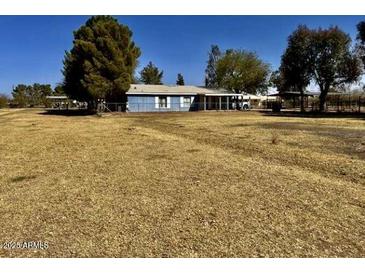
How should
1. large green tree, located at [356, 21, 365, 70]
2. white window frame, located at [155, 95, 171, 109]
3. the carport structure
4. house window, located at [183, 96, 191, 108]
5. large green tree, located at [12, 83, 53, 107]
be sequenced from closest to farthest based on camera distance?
large green tree, located at [356, 21, 365, 70], white window frame, located at [155, 95, 171, 109], house window, located at [183, 96, 191, 108], the carport structure, large green tree, located at [12, 83, 53, 107]

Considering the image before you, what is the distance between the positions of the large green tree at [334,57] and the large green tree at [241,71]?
75.5 feet

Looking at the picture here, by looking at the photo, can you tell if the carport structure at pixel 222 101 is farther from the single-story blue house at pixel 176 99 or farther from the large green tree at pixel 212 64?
the large green tree at pixel 212 64

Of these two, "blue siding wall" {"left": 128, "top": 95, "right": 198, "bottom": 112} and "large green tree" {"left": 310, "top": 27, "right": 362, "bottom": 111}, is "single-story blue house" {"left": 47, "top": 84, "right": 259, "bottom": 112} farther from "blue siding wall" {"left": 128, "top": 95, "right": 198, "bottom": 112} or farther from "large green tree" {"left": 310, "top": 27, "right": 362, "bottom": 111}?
"large green tree" {"left": 310, "top": 27, "right": 362, "bottom": 111}

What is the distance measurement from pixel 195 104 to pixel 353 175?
3880cm

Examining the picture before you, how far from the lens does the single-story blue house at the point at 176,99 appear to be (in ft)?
134

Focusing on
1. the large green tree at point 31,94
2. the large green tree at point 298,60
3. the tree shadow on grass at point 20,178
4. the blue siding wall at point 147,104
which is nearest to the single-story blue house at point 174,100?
the blue siding wall at point 147,104

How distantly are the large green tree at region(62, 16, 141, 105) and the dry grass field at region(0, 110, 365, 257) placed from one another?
28254mm

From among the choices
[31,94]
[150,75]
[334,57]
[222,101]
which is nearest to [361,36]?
[334,57]

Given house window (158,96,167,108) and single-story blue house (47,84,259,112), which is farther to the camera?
house window (158,96,167,108)

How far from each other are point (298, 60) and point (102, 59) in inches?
873

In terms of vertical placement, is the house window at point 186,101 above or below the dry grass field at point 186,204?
above

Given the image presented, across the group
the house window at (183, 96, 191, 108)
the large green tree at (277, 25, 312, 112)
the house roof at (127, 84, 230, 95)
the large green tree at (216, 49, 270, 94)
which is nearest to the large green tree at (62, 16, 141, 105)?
the house roof at (127, 84, 230, 95)

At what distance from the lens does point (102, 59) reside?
36.7m

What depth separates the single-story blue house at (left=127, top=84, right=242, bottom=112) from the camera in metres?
40.8
